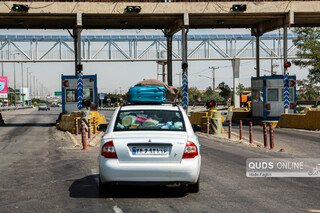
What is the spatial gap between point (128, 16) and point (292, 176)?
73.0ft

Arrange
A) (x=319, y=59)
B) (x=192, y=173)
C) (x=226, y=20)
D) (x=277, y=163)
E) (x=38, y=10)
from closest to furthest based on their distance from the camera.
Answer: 1. (x=192, y=173)
2. (x=277, y=163)
3. (x=38, y=10)
4. (x=226, y=20)
5. (x=319, y=59)

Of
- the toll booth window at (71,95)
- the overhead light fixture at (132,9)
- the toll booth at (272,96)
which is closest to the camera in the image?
the overhead light fixture at (132,9)

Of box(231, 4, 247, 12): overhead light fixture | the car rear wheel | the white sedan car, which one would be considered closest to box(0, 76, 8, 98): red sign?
box(231, 4, 247, 12): overhead light fixture

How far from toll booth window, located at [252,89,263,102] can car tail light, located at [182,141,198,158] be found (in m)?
25.8

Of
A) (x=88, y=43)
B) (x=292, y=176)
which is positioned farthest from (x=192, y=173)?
(x=88, y=43)

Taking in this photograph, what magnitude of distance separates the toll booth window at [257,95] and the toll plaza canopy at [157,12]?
476cm

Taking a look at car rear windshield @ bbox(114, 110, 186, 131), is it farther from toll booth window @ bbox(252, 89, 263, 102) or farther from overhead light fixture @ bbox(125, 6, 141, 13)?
toll booth window @ bbox(252, 89, 263, 102)

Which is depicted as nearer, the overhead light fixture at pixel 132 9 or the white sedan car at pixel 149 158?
the white sedan car at pixel 149 158

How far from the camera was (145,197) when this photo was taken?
25.2ft

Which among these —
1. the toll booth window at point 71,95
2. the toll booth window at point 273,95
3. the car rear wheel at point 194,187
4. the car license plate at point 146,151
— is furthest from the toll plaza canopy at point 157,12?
the car license plate at point 146,151

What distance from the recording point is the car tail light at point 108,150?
24.0 ft

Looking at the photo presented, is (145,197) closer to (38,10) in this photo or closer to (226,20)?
(38,10)

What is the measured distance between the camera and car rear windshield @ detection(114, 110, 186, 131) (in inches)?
312

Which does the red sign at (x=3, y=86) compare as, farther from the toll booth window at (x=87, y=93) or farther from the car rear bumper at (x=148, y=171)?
the car rear bumper at (x=148, y=171)
